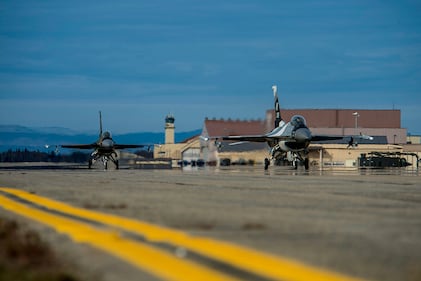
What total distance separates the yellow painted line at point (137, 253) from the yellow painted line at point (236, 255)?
0.42 m

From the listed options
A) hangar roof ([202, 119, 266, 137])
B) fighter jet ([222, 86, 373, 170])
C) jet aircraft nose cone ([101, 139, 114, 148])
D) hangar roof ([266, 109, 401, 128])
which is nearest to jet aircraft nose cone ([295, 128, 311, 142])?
fighter jet ([222, 86, 373, 170])

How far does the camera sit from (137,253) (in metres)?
8.89

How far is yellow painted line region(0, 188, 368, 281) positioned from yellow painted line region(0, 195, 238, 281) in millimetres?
423

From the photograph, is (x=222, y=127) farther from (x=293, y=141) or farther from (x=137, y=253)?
(x=137, y=253)

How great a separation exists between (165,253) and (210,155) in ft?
347

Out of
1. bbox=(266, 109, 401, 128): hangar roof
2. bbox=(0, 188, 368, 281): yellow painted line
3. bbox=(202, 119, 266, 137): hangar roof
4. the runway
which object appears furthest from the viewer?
bbox=(266, 109, 401, 128): hangar roof

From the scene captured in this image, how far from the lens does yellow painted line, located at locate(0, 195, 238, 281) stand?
7.44 metres

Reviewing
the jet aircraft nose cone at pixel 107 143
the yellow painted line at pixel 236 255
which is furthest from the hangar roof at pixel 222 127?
the yellow painted line at pixel 236 255

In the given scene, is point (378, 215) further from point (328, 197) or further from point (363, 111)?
point (363, 111)

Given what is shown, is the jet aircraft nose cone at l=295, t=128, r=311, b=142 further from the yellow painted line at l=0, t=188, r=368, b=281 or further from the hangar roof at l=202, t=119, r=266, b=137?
the hangar roof at l=202, t=119, r=266, b=137

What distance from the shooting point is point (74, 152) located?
330 feet

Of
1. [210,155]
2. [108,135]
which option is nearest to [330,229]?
[108,135]

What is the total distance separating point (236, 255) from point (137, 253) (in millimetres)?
1160

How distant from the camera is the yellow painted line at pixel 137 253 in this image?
744 cm
